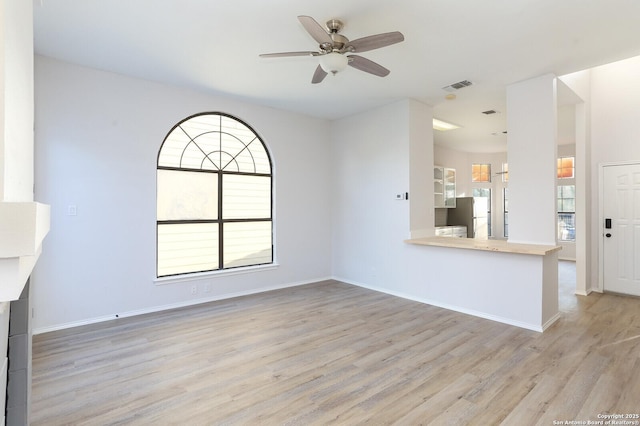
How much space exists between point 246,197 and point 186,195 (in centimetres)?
91

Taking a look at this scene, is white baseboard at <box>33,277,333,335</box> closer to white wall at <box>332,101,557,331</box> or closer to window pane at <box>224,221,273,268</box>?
window pane at <box>224,221,273,268</box>

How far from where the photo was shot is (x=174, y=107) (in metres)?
4.30

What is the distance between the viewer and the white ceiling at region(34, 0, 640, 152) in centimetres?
260

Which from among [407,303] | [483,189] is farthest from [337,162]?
[483,189]

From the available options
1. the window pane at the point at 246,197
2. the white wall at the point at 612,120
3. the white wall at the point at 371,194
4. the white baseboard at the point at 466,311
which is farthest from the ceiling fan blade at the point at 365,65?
the white wall at the point at 612,120

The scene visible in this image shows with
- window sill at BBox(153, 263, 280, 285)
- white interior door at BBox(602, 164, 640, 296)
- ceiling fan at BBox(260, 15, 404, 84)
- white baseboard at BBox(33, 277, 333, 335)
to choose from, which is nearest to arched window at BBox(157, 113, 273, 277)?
window sill at BBox(153, 263, 280, 285)

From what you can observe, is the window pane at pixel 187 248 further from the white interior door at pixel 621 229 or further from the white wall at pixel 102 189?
the white interior door at pixel 621 229

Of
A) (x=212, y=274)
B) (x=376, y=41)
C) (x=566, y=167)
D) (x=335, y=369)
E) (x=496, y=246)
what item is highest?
(x=376, y=41)

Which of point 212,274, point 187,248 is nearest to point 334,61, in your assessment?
point 187,248

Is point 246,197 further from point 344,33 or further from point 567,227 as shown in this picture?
point 567,227

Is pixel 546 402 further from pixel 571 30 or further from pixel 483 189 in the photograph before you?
pixel 483 189

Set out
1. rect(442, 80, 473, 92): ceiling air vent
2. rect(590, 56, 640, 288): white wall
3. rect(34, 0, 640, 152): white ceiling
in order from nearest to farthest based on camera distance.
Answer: rect(34, 0, 640, 152): white ceiling
rect(442, 80, 473, 92): ceiling air vent
rect(590, 56, 640, 288): white wall

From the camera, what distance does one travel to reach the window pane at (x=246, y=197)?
16.0ft

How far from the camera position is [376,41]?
2.44 m
